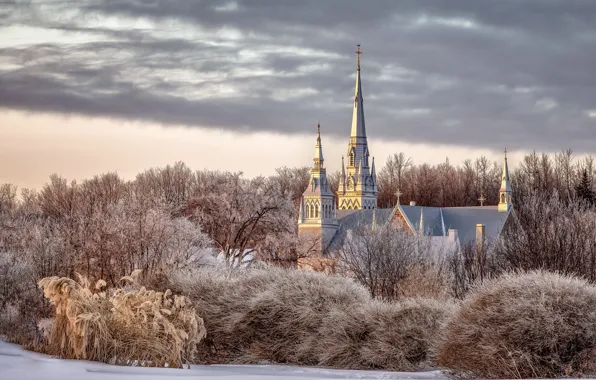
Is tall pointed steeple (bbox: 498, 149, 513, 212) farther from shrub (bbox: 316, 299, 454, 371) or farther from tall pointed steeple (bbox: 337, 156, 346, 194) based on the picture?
shrub (bbox: 316, 299, 454, 371)

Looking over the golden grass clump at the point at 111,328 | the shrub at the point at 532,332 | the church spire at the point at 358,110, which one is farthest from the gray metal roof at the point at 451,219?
the golden grass clump at the point at 111,328

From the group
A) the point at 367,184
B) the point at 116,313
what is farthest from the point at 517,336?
the point at 367,184

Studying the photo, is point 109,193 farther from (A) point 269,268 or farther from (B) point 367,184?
(A) point 269,268

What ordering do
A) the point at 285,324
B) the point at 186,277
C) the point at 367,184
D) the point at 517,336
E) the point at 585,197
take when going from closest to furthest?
the point at 517,336, the point at 285,324, the point at 186,277, the point at 585,197, the point at 367,184

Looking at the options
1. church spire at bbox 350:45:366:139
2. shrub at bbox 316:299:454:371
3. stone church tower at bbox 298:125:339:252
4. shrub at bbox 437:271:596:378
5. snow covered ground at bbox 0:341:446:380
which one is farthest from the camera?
church spire at bbox 350:45:366:139

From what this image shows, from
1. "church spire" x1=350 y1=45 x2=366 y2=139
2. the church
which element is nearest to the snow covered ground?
the church

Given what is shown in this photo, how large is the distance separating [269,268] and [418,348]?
660cm

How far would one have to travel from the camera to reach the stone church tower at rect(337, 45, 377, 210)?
125m

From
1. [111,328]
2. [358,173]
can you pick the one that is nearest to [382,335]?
[111,328]

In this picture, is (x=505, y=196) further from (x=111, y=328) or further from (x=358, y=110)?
(x=111, y=328)

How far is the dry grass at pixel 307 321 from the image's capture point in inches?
984

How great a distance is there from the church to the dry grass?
57483mm

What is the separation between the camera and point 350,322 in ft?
84.2

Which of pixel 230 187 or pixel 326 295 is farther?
pixel 230 187
